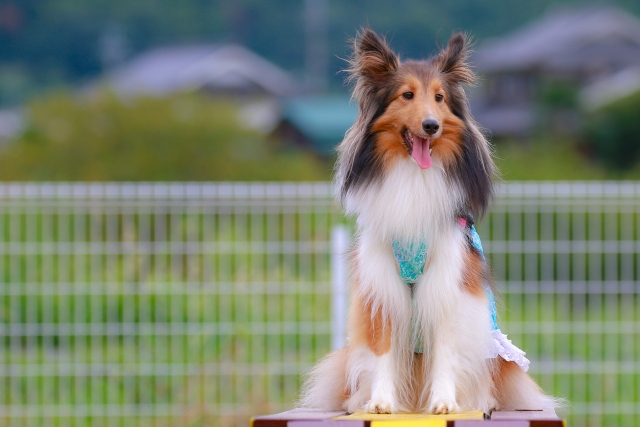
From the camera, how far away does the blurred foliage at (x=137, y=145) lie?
51.3ft

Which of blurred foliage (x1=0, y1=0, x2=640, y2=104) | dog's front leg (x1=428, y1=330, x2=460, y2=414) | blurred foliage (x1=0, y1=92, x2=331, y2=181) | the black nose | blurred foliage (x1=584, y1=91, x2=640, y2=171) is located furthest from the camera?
blurred foliage (x1=0, y1=0, x2=640, y2=104)

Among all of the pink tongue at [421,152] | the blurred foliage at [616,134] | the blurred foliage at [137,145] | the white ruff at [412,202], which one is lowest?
the white ruff at [412,202]

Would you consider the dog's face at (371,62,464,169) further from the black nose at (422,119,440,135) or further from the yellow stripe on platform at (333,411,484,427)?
the yellow stripe on platform at (333,411,484,427)

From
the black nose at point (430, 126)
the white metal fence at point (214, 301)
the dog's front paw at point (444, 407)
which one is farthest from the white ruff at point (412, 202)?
the white metal fence at point (214, 301)

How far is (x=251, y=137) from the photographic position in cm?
2069

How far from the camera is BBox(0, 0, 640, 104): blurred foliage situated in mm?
51156

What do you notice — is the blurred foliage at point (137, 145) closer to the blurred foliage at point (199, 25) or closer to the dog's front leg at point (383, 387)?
the dog's front leg at point (383, 387)

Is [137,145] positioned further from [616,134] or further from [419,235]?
[616,134]

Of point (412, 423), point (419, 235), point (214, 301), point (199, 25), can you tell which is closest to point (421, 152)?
point (419, 235)

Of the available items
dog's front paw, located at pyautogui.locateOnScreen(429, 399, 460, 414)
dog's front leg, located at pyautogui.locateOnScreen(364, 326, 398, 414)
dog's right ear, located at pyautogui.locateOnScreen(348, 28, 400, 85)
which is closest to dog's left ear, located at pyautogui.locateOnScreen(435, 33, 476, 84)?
dog's right ear, located at pyautogui.locateOnScreen(348, 28, 400, 85)

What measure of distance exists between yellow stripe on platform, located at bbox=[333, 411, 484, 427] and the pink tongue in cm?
96

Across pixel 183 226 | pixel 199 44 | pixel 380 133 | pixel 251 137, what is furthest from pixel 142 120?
pixel 199 44

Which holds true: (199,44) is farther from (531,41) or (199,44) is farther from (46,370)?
(46,370)

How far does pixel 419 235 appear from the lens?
3.90m
